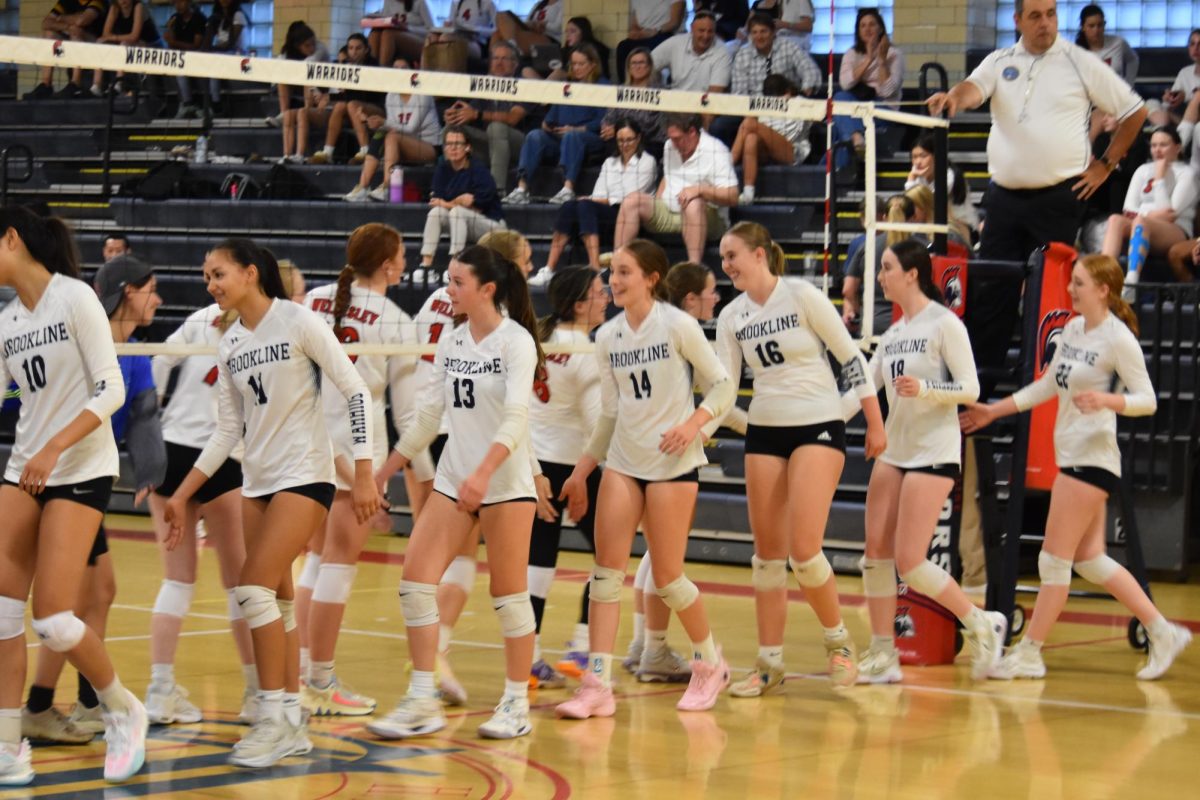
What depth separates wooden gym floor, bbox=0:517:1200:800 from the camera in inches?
222

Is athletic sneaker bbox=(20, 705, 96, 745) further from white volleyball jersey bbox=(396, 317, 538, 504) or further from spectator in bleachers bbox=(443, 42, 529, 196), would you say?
spectator in bleachers bbox=(443, 42, 529, 196)

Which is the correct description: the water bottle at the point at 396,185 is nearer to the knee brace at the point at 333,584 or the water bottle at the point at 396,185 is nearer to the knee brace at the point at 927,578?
the knee brace at the point at 927,578

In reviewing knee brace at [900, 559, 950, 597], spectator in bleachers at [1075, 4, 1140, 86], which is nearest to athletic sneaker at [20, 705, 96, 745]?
knee brace at [900, 559, 950, 597]

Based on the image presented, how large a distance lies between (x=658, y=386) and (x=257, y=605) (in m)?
1.89

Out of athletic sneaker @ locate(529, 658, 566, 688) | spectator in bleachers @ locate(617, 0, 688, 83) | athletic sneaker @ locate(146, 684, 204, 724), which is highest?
spectator in bleachers @ locate(617, 0, 688, 83)

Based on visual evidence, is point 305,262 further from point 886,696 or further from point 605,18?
point 886,696

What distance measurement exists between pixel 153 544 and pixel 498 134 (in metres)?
4.70

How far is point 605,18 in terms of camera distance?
56.6ft

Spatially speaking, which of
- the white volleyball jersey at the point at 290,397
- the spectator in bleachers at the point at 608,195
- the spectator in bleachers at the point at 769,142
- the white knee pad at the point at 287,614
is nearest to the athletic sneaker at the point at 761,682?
the white knee pad at the point at 287,614

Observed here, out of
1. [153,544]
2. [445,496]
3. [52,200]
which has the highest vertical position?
[52,200]

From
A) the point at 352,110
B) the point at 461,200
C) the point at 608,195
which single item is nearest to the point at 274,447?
the point at 461,200

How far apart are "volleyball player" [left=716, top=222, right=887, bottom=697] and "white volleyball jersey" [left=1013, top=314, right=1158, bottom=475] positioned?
1.17 metres

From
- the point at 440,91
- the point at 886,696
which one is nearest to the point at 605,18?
the point at 440,91

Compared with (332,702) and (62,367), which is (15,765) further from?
(332,702)
